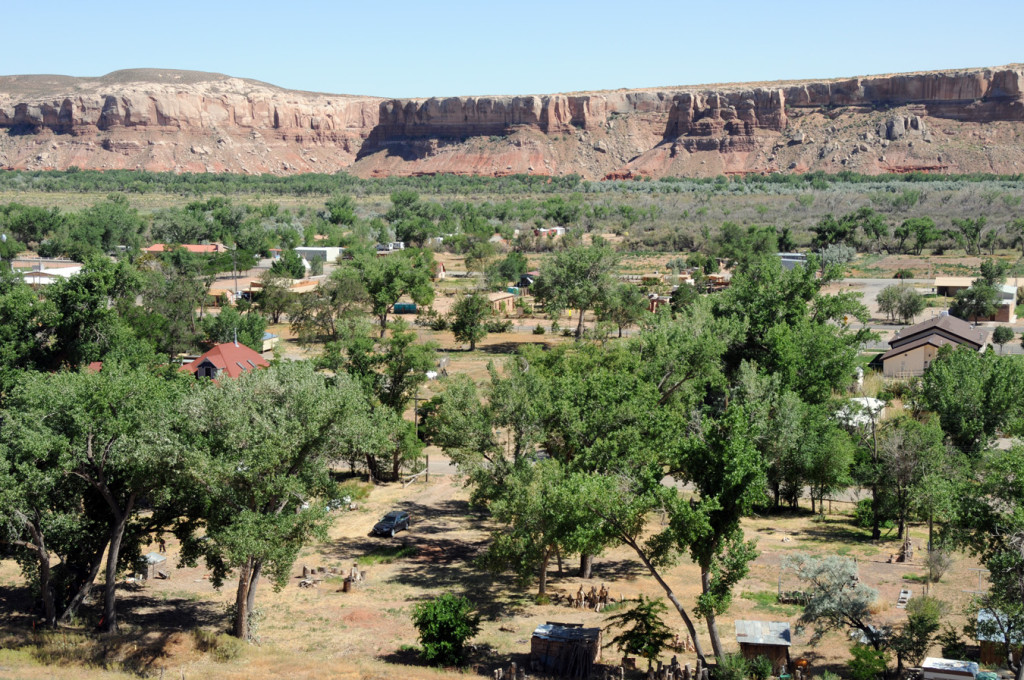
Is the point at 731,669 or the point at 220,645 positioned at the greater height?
the point at 731,669

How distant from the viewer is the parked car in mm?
33875

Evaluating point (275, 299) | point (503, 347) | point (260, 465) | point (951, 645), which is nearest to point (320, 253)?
point (275, 299)

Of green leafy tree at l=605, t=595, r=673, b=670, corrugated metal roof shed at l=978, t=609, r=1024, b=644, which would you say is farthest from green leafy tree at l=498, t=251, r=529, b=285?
corrugated metal roof shed at l=978, t=609, r=1024, b=644

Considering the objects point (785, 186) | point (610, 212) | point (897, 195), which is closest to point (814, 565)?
point (610, 212)

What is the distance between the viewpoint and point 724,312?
49719 mm

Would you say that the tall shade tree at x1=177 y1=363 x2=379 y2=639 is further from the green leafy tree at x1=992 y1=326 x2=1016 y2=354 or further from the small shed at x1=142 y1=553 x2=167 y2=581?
the green leafy tree at x1=992 y1=326 x2=1016 y2=354

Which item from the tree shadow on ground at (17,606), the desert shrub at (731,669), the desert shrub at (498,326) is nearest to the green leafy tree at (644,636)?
the desert shrub at (731,669)

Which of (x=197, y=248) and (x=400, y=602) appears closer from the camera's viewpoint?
(x=400, y=602)

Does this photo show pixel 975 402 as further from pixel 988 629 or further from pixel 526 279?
pixel 526 279

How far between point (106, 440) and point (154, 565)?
8.02m

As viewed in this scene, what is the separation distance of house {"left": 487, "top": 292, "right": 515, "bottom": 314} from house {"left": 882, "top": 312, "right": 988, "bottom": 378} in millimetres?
31666

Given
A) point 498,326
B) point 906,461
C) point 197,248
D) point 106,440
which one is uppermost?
point 106,440

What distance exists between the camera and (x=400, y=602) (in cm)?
2778

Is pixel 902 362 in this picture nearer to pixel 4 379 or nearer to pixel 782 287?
pixel 782 287
